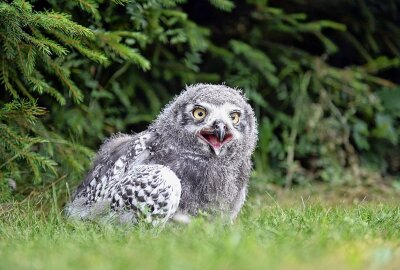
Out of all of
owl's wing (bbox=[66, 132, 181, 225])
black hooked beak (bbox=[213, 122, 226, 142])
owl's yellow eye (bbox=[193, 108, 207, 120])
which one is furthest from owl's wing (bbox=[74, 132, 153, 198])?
black hooked beak (bbox=[213, 122, 226, 142])

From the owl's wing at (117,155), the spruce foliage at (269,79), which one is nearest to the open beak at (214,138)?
the owl's wing at (117,155)

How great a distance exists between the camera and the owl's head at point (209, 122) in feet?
18.2

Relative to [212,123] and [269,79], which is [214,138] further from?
[269,79]

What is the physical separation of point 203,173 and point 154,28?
2125 millimetres

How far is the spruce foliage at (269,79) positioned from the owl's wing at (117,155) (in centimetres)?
36

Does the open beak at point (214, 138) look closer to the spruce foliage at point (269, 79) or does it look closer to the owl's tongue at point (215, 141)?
the owl's tongue at point (215, 141)

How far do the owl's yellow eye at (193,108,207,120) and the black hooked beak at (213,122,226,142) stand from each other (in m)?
0.17

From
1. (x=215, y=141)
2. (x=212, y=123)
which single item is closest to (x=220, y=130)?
(x=212, y=123)

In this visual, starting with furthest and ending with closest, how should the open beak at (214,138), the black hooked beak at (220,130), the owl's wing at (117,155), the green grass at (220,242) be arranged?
the owl's wing at (117,155)
the open beak at (214,138)
the black hooked beak at (220,130)
the green grass at (220,242)

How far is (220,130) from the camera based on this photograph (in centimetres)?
542

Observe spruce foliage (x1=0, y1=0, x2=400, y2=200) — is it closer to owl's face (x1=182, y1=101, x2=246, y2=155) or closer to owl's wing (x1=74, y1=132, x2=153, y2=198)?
owl's wing (x1=74, y1=132, x2=153, y2=198)

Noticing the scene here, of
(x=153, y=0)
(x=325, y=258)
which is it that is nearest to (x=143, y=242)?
(x=325, y=258)

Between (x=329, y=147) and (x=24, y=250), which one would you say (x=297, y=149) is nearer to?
(x=329, y=147)

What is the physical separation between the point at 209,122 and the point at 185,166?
400 millimetres
